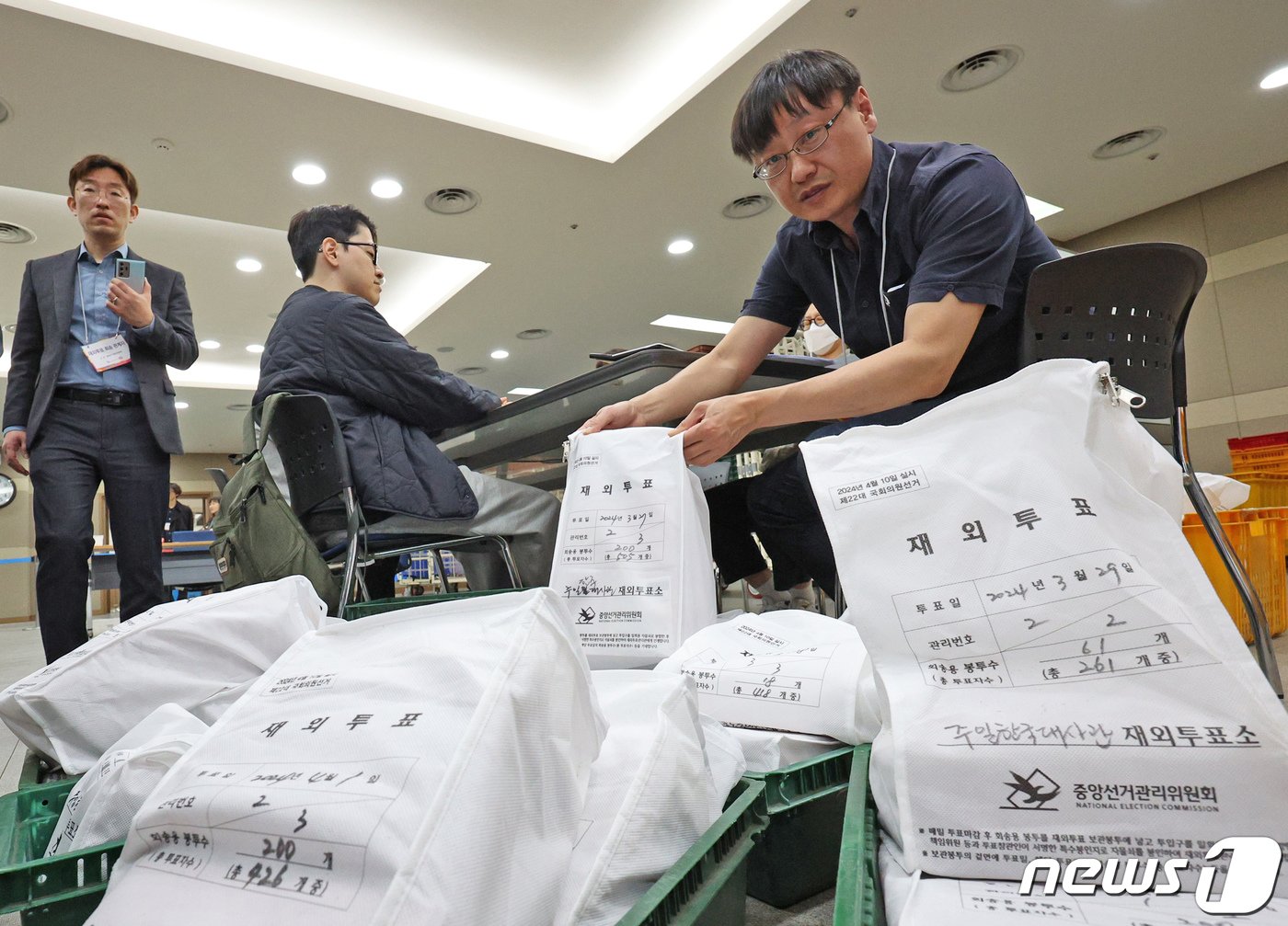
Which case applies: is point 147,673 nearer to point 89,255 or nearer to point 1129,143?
point 89,255

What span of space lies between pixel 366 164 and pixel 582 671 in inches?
164

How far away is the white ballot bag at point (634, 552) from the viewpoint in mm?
921

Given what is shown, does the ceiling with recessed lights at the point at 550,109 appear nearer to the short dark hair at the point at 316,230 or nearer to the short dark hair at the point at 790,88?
the short dark hair at the point at 316,230

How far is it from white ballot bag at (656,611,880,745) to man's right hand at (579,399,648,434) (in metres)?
0.44

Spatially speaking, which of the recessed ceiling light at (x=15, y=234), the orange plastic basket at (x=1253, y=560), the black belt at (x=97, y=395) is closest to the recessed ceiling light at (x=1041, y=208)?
the orange plastic basket at (x=1253, y=560)

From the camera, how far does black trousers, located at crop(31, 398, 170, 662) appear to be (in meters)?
1.54

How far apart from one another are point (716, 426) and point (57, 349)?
1.60 metres

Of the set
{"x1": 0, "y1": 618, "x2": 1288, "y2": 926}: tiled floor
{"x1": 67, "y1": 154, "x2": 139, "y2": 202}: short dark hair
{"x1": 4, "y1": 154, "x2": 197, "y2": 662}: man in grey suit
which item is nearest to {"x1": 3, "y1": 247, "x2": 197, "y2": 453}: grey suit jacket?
{"x1": 4, "y1": 154, "x2": 197, "y2": 662}: man in grey suit

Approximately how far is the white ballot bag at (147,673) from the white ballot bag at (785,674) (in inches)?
18.8

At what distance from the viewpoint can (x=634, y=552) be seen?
3.16 feet

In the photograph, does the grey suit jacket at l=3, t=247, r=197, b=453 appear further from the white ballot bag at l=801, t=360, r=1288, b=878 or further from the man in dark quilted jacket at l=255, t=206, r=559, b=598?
the white ballot bag at l=801, t=360, r=1288, b=878

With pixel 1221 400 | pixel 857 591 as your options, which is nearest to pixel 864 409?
pixel 857 591

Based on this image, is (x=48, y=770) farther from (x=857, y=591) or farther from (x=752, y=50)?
(x=752, y=50)

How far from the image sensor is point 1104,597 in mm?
474
